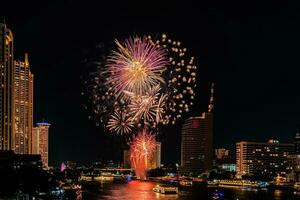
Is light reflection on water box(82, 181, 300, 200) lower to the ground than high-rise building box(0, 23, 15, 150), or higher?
lower

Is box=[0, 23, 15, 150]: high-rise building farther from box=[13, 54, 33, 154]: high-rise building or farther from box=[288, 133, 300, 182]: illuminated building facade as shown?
box=[288, 133, 300, 182]: illuminated building facade

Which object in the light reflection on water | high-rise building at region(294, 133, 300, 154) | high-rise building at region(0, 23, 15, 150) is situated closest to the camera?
the light reflection on water

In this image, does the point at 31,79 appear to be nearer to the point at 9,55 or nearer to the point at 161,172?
the point at 9,55

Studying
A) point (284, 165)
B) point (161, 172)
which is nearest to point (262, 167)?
point (284, 165)

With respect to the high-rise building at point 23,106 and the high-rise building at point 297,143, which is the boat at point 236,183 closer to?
the high-rise building at point 297,143

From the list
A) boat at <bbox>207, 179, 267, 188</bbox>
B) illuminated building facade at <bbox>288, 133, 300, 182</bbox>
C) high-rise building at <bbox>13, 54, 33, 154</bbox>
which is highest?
high-rise building at <bbox>13, 54, 33, 154</bbox>

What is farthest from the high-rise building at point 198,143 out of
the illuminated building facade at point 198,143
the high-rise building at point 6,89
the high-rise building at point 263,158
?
the high-rise building at point 6,89

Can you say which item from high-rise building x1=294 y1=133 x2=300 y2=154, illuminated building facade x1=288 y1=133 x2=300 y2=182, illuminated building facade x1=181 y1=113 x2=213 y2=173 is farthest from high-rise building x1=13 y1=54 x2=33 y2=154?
high-rise building x1=294 y1=133 x2=300 y2=154
